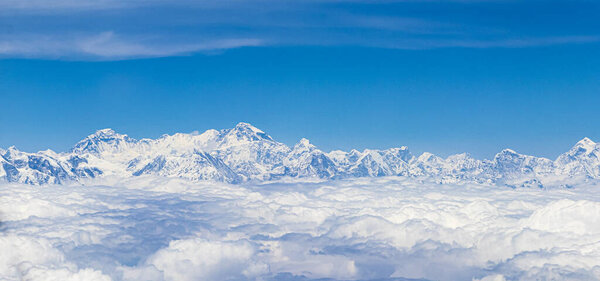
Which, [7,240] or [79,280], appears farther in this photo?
[79,280]

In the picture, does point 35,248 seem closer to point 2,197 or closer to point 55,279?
point 55,279

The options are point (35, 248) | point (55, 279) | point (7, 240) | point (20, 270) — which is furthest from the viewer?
point (35, 248)

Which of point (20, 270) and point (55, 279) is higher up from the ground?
point (20, 270)

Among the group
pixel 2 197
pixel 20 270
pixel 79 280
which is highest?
pixel 2 197

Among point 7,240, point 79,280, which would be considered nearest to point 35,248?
point 79,280

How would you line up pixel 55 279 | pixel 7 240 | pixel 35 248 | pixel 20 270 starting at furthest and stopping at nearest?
pixel 35 248 → pixel 55 279 → pixel 7 240 → pixel 20 270

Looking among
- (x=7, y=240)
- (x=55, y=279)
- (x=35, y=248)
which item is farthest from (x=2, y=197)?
(x=35, y=248)

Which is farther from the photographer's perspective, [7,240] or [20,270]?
[7,240]

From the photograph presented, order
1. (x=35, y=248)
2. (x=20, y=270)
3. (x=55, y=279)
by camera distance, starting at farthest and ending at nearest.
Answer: (x=35, y=248)
(x=55, y=279)
(x=20, y=270)

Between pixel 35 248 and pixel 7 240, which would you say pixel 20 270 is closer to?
pixel 7 240
